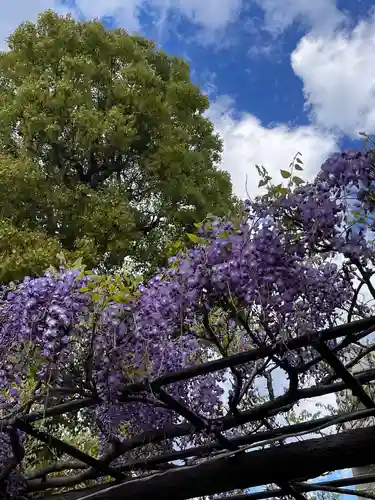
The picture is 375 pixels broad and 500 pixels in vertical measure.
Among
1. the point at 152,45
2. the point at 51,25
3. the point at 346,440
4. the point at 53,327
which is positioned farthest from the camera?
the point at 152,45

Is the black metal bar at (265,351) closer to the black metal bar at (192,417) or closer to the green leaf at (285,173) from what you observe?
the black metal bar at (192,417)

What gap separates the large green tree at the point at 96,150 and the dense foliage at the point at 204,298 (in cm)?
428

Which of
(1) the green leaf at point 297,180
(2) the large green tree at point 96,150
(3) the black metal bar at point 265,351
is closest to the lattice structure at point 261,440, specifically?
(3) the black metal bar at point 265,351

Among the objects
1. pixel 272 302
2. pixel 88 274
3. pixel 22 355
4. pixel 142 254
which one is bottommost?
pixel 272 302

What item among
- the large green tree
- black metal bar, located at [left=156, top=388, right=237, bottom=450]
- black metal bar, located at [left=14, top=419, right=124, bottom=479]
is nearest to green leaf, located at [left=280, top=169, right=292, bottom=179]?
black metal bar, located at [left=156, top=388, right=237, bottom=450]

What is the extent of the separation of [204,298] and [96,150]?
19.3 feet

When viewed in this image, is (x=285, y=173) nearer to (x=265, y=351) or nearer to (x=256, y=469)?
(x=265, y=351)

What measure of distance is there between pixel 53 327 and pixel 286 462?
100cm

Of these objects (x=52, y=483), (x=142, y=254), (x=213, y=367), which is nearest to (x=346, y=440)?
(x=213, y=367)

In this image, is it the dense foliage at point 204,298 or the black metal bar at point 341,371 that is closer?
the black metal bar at point 341,371

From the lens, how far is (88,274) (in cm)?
246

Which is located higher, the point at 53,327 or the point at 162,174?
the point at 162,174

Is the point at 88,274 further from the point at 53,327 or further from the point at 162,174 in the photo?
the point at 162,174

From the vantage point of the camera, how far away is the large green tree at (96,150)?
7.17 meters
